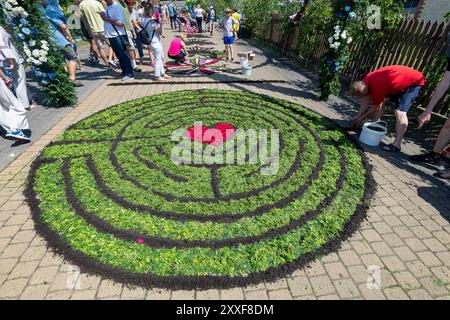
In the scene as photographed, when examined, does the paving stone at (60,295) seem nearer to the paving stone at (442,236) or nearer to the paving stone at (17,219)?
the paving stone at (17,219)

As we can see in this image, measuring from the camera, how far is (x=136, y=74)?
8719 millimetres

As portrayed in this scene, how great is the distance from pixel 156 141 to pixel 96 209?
6.01 ft

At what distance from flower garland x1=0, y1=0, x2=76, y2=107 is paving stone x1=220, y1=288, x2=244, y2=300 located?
5.83 meters

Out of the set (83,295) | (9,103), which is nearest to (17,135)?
(9,103)

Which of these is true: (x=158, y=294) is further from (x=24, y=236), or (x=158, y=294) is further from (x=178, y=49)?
(x=178, y=49)

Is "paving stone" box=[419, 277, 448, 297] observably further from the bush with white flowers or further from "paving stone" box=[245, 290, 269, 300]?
the bush with white flowers

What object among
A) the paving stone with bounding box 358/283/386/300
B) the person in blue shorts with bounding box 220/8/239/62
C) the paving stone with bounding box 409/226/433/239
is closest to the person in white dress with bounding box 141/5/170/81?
the person in blue shorts with bounding box 220/8/239/62

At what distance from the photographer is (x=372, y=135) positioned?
186 inches

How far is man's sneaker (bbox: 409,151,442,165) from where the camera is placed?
431 cm

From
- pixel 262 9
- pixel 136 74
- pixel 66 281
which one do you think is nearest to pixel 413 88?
pixel 66 281

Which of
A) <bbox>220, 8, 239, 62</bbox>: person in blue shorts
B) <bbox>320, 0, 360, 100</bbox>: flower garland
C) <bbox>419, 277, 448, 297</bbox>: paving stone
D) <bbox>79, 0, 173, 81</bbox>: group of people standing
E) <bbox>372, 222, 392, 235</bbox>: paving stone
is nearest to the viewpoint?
<bbox>419, 277, 448, 297</bbox>: paving stone

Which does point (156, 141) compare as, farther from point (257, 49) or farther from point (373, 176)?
point (257, 49)

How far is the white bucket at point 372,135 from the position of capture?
4.67 meters

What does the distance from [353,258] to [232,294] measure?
1.38 meters
